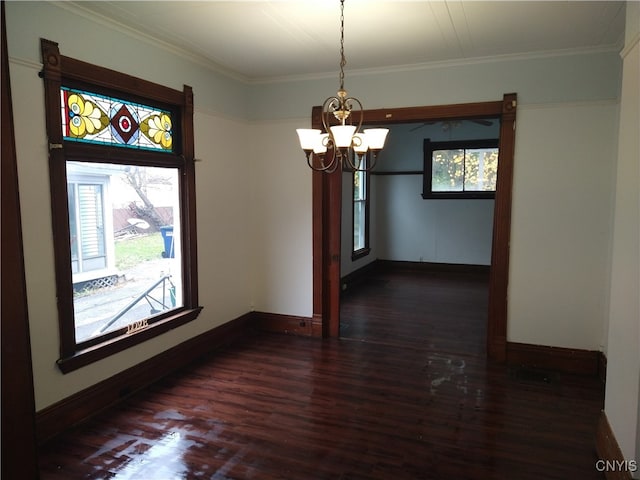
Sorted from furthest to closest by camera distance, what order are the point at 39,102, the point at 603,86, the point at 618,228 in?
1. the point at 603,86
2. the point at 39,102
3. the point at 618,228

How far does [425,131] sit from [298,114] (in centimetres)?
439

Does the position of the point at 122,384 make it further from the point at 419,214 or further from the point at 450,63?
the point at 419,214

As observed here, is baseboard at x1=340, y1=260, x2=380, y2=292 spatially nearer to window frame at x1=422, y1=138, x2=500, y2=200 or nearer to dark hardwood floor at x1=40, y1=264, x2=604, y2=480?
window frame at x1=422, y1=138, x2=500, y2=200

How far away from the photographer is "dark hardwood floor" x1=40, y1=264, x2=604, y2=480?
8.35 feet

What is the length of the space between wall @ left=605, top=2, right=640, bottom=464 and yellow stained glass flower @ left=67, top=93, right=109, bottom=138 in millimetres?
3253

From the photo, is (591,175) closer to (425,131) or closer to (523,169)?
(523,169)

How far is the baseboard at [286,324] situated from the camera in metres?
4.82

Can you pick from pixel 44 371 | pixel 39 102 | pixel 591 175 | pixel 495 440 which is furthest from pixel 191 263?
pixel 591 175

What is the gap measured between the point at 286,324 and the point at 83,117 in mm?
2893

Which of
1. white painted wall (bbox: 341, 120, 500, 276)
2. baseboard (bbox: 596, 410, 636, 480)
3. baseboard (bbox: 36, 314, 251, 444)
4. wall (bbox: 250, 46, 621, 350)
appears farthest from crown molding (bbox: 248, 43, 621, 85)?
white painted wall (bbox: 341, 120, 500, 276)

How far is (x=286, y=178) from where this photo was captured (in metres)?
4.78

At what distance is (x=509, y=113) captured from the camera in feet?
12.7

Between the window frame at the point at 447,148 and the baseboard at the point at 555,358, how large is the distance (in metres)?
4.64

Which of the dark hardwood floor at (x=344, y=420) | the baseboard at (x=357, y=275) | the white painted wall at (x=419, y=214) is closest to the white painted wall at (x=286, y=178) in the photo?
the dark hardwood floor at (x=344, y=420)
